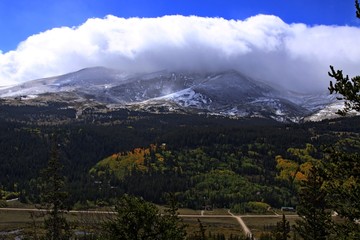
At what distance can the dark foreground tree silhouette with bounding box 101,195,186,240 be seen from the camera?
29328 millimetres

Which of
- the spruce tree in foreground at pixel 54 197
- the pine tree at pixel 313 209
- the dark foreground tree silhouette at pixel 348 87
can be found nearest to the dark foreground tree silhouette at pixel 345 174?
the dark foreground tree silhouette at pixel 348 87

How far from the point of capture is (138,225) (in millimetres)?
29750

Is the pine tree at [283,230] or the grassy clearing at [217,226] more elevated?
the pine tree at [283,230]

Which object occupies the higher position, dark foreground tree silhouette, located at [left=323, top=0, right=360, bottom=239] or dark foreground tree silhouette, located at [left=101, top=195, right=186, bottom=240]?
dark foreground tree silhouette, located at [left=323, top=0, right=360, bottom=239]

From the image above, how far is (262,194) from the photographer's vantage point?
191 m

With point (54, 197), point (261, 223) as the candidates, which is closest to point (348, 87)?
point (54, 197)

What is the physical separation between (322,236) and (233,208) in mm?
137618

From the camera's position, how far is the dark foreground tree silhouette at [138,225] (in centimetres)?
2933

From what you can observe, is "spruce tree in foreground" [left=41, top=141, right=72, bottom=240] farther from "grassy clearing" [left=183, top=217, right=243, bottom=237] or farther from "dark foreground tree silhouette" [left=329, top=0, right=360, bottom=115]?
"grassy clearing" [left=183, top=217, right=243, bottom=237]

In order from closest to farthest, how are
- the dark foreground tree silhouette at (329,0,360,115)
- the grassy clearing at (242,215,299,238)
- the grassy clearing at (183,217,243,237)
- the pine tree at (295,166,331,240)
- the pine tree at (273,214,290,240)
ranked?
1. the dark foreground tree silhouette at (329,0,360,115)
2. the pine tree at (295,166,331,240)
3. the pine tree at (273,214,290,240)
4. the grassy clearing at (183,217,243,237)
5. the grassy clearing at (242,215,299,238)

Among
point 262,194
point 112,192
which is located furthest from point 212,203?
point 112,192

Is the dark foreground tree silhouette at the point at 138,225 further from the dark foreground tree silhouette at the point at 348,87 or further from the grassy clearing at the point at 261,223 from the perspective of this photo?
the grassy clearing at the point at 261,223

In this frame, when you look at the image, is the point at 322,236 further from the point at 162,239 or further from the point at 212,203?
the point at 212,203

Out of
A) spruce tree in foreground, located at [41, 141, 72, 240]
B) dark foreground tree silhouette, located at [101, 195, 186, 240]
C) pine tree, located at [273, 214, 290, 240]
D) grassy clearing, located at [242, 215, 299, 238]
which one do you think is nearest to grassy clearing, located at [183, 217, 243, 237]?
grassy clearing, located at [242, 215, 299, 238]
